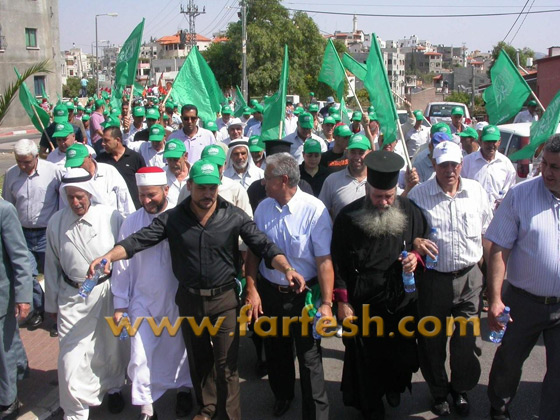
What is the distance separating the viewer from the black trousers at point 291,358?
441 cm

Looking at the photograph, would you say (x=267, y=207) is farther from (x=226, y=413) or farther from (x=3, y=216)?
(x=3, y=216)

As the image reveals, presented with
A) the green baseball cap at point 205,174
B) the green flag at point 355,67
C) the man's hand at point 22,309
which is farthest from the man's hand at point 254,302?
the green flag at point 355,67

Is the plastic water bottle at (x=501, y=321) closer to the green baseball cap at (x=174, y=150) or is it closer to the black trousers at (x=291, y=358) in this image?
the black trousers at (x=291, y=358)

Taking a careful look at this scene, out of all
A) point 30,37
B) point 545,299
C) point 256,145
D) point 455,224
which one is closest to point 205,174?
point 455,224

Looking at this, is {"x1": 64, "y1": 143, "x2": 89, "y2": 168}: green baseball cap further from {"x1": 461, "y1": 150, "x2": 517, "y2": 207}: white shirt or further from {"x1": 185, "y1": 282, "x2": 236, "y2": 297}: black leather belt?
{"x1": 461, "y1": 150, "x2": 517, "y2": 207}: white shirt

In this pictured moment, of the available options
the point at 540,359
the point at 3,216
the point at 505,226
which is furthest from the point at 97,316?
the point at 540,359

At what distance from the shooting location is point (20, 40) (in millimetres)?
40781

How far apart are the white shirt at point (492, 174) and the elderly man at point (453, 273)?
6.81ft

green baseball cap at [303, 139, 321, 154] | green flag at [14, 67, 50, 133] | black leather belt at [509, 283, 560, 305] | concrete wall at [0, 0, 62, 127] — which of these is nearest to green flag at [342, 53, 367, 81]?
green baseball cap at [303, 139, 321, 154]

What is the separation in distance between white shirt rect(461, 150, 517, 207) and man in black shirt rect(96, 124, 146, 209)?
12.5 ft

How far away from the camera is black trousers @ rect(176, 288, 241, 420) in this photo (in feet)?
14.5

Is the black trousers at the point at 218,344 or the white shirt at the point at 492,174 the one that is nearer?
the black trousers at the point at 218,344

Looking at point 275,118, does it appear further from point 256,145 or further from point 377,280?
point 377,280

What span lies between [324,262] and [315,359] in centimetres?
72
